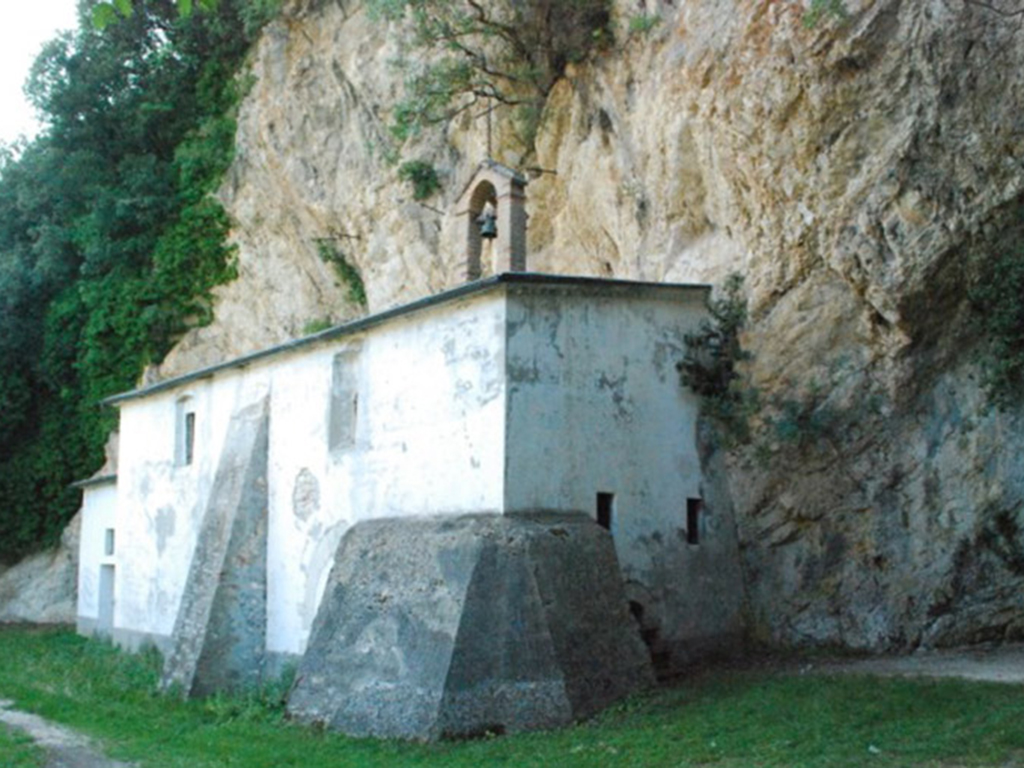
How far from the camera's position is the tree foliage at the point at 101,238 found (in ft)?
104

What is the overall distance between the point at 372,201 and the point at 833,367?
13767 mm

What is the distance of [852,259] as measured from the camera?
14.9 metres

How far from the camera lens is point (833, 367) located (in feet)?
50.9

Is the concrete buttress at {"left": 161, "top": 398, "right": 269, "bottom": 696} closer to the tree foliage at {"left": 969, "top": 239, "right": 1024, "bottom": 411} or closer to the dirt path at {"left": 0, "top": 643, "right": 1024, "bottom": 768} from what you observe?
the dirt path at {"left": 0, "top": 643, "right": 1024, "bottom": 768}

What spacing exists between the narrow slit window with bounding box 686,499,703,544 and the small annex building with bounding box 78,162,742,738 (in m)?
0.04

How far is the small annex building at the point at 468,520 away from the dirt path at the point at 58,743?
2263 millimetres

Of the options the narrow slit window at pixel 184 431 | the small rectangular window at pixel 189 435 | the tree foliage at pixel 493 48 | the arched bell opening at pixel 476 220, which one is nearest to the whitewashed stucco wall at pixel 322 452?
the narrow slit window at pixel 184 431

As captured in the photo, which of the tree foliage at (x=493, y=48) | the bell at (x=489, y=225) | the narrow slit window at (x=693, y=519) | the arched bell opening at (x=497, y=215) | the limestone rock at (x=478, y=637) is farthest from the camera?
the tree foliage at (x=493, y=48)

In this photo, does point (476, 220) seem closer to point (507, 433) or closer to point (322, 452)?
point (322, 452)

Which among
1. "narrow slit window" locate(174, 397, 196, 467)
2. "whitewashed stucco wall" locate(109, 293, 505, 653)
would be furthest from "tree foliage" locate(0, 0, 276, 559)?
"narrow slit window" locate(174, 397, 196, 467)

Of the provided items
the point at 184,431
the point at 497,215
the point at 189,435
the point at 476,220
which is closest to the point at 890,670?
the point at 497,215

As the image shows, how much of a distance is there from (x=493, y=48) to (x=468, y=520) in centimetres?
1183

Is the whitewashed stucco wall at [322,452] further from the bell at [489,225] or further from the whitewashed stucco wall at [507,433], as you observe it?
the bell at [489,225]

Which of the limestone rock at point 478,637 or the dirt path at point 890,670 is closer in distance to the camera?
the limestone rock at point 478,637
